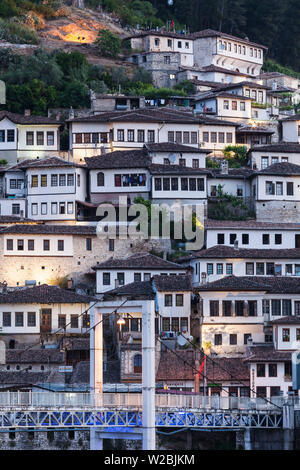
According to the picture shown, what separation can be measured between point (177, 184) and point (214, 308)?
1409 centimetres

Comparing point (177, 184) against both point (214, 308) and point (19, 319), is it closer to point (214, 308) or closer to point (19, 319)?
point (214, 308)

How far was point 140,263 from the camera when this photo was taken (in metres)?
82.1

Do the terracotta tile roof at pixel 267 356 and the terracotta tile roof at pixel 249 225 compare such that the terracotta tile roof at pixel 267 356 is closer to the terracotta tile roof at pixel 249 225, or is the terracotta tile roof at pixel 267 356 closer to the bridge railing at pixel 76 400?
the bridge railing at pixel 76 400

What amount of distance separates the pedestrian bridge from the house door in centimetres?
1478

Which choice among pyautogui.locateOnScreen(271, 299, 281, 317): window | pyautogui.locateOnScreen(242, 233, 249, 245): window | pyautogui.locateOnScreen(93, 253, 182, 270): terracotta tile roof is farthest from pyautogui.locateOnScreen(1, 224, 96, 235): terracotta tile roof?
pyautogui.locateOnScreen(271, 299, 281, 317): window

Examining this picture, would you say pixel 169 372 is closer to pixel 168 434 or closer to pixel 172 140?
pixel 168 434

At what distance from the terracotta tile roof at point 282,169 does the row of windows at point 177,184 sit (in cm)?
388

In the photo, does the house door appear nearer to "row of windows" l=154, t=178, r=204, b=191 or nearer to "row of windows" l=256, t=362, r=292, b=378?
"row of windows" l=154, t=178, r=204, b=191

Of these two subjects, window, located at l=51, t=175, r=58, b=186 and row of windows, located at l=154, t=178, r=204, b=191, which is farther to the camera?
window, located at l=51, t=175, r=58, b=186

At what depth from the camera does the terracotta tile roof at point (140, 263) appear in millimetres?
81688

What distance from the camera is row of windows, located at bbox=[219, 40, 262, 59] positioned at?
122m

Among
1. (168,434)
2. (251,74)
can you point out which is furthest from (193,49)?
(168,434)

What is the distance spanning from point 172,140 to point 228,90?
45.8 ft

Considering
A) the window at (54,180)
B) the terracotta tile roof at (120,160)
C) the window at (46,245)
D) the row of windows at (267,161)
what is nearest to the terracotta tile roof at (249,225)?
the terracotta tile roof at (120,160)
